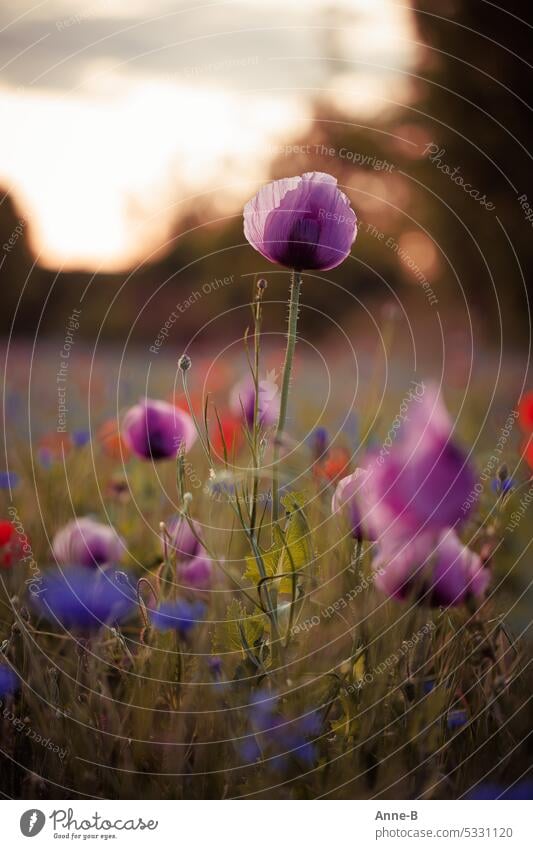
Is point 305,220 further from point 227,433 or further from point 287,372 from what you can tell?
point 227,433

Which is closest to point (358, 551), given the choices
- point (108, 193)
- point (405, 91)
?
point (108, 193)

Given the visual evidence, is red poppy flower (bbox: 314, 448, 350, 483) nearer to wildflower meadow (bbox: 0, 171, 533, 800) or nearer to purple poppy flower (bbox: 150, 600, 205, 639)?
wildflower meadow (bbox: 0, 171, 533, 800)

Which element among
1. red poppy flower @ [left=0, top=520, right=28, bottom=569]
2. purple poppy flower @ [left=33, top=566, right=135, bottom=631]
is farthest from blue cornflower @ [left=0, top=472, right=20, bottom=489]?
purple poppy flower @ [left=33, top=566, right=135, bottom=631]

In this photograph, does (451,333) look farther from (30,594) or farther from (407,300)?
(30,594)

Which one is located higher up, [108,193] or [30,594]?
[108,193]

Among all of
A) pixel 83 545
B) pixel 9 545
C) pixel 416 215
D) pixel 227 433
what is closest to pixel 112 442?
pixel 227 433

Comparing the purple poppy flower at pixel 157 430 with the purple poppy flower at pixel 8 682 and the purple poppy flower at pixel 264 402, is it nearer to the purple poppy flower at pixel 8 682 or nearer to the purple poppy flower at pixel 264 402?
the purple poppy flower at pixel 264 402

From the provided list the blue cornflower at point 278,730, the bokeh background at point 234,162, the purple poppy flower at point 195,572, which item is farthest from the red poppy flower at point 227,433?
the blue cornflower at point 278,730
